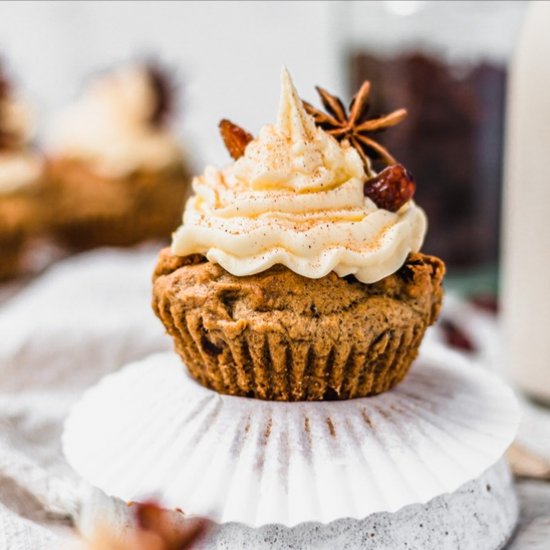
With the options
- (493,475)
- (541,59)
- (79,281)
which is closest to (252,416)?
(493,475)

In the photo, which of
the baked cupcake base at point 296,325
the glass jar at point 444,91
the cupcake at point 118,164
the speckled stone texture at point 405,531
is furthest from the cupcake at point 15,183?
the speckled stone texture at point 405,531

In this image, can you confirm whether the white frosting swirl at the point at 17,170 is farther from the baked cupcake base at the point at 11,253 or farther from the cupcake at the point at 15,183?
the baked cupcake base at the point at 11,253

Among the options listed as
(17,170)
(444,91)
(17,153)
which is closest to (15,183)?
(17,170)

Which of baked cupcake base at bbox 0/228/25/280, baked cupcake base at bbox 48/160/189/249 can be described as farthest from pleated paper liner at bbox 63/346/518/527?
baked cupcake base at bbox 48/160/189/249

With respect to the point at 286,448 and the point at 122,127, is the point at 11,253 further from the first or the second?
the point at 286,448

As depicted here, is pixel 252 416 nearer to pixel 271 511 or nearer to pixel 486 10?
pixel 271 511

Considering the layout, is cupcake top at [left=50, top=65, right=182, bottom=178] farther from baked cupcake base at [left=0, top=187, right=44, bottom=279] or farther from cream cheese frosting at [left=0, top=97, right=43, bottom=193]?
baked cupcake base at [left=0, top=187, right=44, bottom=279]
